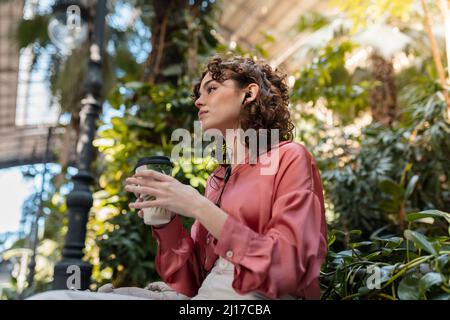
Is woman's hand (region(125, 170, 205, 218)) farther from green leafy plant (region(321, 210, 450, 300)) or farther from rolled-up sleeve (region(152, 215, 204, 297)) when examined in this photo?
green leafy plant (region(321, 210, 450, 300))

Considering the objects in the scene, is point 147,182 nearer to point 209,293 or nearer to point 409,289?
point 209,293

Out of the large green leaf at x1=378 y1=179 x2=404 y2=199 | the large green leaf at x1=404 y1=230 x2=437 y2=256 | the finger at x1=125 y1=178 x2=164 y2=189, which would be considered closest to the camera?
the finger at x1=125 y1=178 x2=164 y2=189

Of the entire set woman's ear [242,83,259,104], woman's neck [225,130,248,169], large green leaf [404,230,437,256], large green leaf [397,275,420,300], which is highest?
woman's ear [242,83,259,104]

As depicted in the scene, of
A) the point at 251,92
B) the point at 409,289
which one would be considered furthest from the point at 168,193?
the point at 409,289

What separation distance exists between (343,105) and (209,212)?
3.87m

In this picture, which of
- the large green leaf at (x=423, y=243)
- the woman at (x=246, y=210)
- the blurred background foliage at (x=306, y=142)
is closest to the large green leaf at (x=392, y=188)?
the blurred background foliage at (x=306, y=142)

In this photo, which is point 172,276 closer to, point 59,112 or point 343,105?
point 343,105

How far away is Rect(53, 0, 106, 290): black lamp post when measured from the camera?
243 cm

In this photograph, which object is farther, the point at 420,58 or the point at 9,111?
the point at 9,111

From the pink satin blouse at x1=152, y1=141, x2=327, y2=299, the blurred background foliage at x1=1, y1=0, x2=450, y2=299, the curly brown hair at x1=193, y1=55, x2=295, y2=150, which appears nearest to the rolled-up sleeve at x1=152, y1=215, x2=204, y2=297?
the pink satin blouse at x1=152, y1=141, x2=327, y2=299

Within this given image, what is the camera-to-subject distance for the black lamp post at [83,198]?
2434 mm
